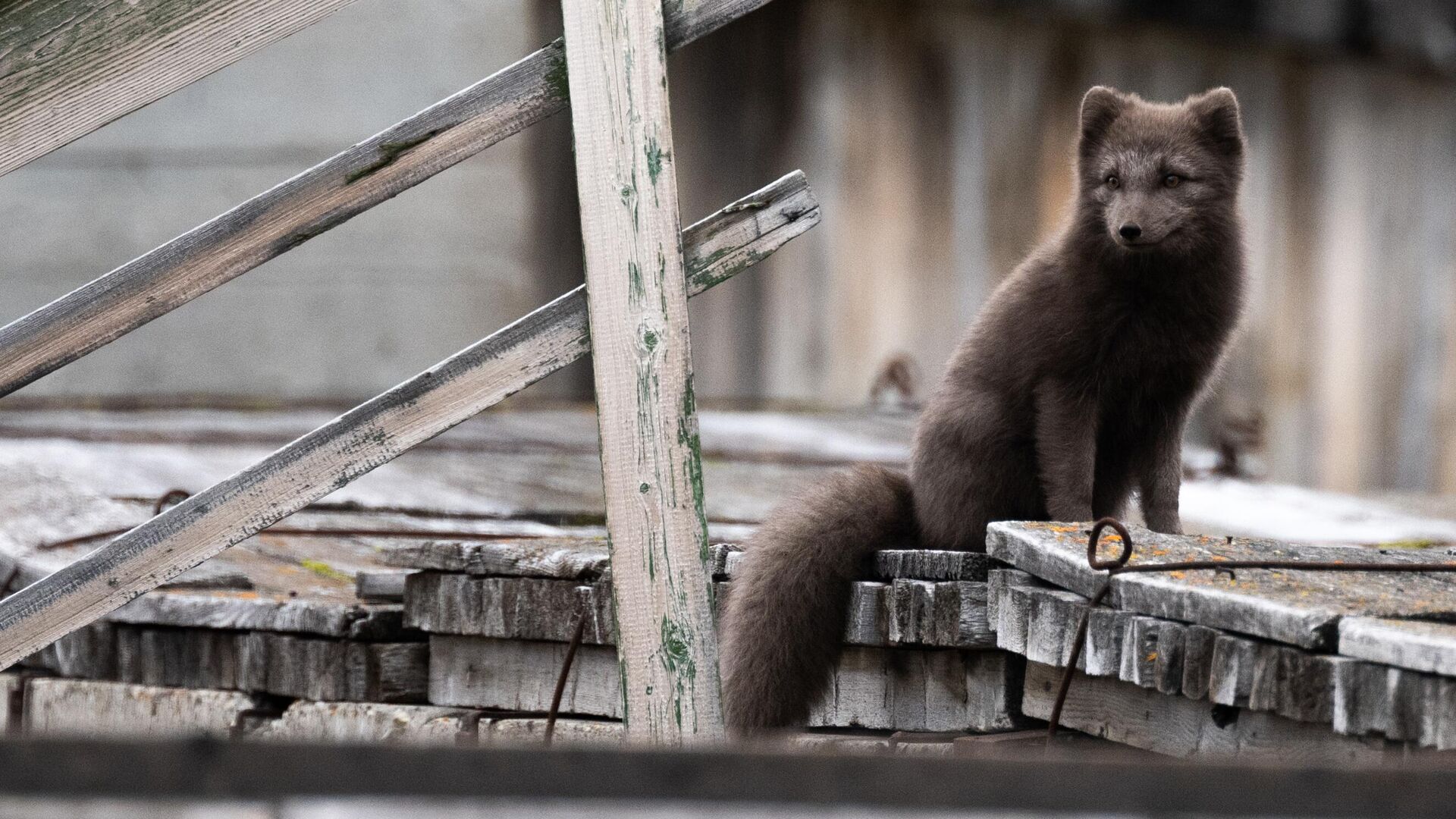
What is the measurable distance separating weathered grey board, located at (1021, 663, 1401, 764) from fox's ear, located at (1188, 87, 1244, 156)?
1.32 meters

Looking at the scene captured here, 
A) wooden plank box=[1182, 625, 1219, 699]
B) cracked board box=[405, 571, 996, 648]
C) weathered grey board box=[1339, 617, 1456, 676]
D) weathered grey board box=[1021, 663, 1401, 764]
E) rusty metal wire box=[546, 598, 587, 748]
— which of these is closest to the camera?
weathered grey board box=[1339, 617, 1456, 676]

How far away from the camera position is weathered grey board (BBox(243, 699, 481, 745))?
122 inches

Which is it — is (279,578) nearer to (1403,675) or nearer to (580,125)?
(580,125)

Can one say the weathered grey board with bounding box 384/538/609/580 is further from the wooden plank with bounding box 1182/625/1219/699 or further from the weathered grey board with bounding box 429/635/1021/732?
the wooden plank with bounding box 1182/625/1219/699

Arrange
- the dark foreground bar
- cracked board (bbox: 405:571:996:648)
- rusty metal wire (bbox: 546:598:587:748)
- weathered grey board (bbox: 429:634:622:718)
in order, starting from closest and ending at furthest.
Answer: the dark foreground bar < cracked board (bbox: 405:571:996:648) < rusty metal wire (bbox: 546:598:587:748) < weathered grey board (bbox: 429:634:622:718)

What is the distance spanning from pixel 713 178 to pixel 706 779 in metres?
6.49

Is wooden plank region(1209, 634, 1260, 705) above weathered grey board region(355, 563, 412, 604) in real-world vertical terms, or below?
below

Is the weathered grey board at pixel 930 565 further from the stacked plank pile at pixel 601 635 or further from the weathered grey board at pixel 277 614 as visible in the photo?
the weathered grey board at pixel 277 614

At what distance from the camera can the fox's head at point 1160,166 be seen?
3.09m

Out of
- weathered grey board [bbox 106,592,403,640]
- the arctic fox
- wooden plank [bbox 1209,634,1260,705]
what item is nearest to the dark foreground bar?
wooden plank [bbox 1209,634,1260,705]

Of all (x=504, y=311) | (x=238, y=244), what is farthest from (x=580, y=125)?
(x=504, y=311)

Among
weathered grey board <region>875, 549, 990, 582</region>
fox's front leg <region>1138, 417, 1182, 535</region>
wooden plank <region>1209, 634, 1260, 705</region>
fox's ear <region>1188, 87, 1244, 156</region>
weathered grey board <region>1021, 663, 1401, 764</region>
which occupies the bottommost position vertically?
weathered grey board <region>1021, 663, 1401, 764</region>

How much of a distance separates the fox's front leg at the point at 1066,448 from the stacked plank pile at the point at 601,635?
0.40 m

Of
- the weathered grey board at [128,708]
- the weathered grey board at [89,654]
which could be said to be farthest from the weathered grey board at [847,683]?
the weathered grey board at [89,654]
